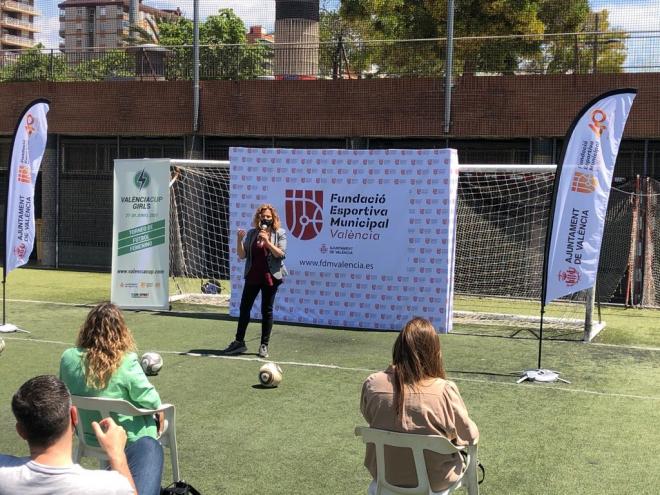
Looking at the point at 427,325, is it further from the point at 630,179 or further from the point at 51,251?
the point at 51,251

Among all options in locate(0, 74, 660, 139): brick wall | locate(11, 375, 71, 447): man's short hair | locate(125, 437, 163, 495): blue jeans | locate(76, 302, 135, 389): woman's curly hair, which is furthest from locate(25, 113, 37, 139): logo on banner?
locate(11, 375, 71, 447): man's short hair

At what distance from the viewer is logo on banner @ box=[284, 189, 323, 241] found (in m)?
12.4

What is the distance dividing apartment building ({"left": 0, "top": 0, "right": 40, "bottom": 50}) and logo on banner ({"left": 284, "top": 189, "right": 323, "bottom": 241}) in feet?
365

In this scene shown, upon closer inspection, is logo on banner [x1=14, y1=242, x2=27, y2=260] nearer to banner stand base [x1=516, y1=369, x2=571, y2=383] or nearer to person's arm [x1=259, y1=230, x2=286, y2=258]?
person's arm [x1=259, y1=230, x2=286, y2=258]

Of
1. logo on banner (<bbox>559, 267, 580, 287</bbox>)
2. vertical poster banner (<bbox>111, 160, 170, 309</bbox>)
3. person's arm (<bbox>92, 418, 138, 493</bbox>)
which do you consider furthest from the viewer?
vertical poster banner (<bbox>111, 160, 170, 309</bbox>)

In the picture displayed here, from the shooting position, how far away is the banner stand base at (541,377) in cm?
892

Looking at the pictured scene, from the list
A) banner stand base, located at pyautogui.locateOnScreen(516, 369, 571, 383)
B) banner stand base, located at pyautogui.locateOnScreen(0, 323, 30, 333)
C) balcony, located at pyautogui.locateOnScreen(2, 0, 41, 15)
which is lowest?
banner stand base, located at pyautogui.locateOnScreen(0, 323, 30, 333)

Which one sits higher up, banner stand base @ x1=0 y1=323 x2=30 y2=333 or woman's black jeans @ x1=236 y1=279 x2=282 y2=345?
woman's black jeans @ x1=236 y1=279 x2=282 y2=345

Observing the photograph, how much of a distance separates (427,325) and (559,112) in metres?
13.0

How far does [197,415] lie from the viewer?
24.6ft

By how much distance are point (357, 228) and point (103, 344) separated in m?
7.54

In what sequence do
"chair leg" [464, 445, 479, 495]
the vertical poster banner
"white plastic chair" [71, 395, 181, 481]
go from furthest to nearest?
the vertical poster banner → "white plastic chair" [71, 395, 181, 481] → "chair leg" [464, 445, 479, 495]

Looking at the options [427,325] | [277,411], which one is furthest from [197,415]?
[427,325]

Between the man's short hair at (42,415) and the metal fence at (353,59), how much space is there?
588 inches
